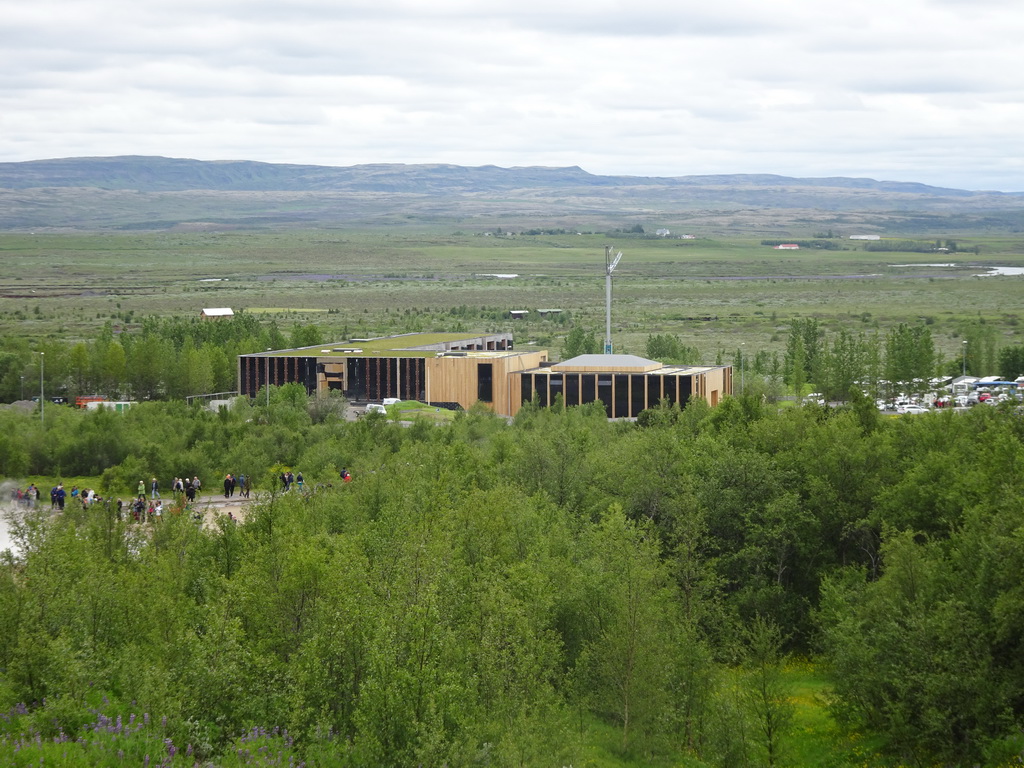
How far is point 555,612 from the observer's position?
25859 mm

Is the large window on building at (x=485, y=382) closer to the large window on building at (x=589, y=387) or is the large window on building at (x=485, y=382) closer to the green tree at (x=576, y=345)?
the large window on building at (x=589, y=387)

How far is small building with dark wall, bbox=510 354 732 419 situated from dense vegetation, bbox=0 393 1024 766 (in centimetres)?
2769

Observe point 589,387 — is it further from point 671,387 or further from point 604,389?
point 671,387

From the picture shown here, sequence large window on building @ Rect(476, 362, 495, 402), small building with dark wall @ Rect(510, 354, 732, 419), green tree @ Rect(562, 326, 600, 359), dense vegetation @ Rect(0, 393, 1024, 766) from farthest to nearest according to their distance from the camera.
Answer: green tree @ Rect(562, 326, 600, 359) < large window on building @ Rect(476, 362, 495, 402) < small building with dark wall @ Rect(510, 354, 732, 419) < dense vegetation @ Rect(0, 393, 1024, 766)

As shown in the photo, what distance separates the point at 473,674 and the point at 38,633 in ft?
21.8

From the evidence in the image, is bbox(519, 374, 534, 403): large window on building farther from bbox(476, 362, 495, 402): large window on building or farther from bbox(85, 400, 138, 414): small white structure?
bbox(85, 400, 138, 414): small white structure

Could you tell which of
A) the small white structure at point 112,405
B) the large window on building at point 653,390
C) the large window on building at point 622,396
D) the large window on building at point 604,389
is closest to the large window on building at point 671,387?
the large window on building at point 653,390

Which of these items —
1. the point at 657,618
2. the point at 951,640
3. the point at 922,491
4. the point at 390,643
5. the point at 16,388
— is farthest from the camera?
the point at 16,388

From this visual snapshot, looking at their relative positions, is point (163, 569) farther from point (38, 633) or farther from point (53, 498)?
point (53, 498)

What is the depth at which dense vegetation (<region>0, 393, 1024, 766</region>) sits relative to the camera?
19172mm

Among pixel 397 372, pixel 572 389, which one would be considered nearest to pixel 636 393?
pixel 572 389

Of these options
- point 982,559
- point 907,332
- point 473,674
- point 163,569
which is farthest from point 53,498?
point 907,332

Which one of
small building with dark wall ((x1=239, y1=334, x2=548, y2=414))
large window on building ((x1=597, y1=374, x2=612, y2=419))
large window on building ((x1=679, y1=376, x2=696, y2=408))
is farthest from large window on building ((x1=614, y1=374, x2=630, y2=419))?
small building with dark wall ((x1=239, y1=334, x2=548, y2=414))

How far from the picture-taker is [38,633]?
20719mm
